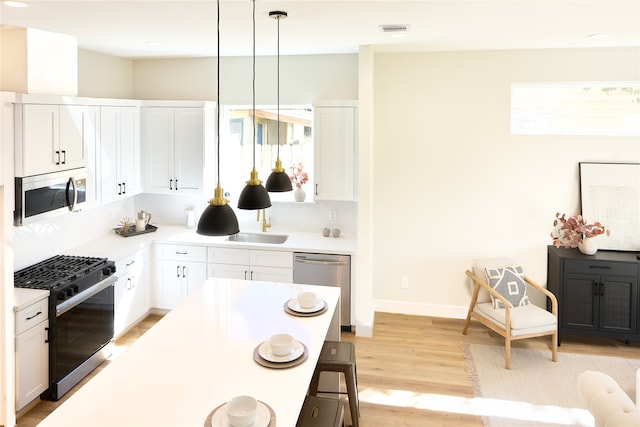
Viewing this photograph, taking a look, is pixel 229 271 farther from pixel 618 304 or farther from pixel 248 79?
pixel 618 304

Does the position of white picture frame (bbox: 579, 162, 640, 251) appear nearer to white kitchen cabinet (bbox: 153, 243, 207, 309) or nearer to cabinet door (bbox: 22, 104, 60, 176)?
white kitchen cabinet (bbox: 153, 243, 207, 309)

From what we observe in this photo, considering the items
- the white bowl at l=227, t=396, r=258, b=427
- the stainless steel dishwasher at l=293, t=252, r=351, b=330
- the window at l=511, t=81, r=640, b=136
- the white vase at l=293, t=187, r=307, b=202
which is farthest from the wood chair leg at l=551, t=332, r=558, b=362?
the white bowl at l=227, t=396, r=258, b=427

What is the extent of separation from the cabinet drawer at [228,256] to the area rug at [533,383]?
2.35 m

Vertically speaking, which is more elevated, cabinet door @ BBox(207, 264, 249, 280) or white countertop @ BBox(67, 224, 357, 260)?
white countertop @ BBox(67, 224, 357, 260)

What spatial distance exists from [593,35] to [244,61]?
3.44 metres

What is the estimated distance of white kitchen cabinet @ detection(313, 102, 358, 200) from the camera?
5.22 m

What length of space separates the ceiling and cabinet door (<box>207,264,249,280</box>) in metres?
2.20

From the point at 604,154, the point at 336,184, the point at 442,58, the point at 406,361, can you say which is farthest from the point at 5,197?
the point at 604,154

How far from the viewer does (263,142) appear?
5.86 metres

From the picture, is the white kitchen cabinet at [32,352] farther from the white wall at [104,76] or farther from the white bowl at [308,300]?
the white wall at [104,76]

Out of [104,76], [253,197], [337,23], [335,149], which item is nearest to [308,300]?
[253,197]

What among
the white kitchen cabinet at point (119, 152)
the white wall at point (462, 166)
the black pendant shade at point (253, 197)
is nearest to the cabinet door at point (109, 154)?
the white kitchen cabinet at point (119, 152)

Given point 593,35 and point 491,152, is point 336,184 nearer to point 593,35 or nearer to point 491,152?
point 491,152

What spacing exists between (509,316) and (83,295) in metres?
3.63
